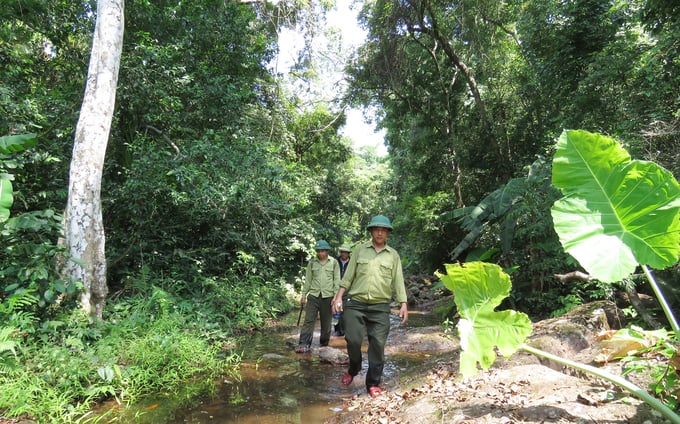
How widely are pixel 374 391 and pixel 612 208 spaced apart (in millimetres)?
3171

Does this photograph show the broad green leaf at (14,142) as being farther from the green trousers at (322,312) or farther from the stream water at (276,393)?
the green trousers at (322,312)


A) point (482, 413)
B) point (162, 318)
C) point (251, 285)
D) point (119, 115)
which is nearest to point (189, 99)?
point (119, 115)

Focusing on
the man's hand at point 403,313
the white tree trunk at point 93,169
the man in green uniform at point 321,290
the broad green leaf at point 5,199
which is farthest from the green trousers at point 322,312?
the broad green leaf at point 5,199

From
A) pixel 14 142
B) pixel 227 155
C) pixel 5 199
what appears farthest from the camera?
pixel 227 155

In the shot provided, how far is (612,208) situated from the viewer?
95.7 inches

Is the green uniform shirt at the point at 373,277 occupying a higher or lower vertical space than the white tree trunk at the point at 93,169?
lower

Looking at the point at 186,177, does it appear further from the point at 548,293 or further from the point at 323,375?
the point at 548,293

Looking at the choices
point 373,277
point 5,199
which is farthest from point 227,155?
point 373,277

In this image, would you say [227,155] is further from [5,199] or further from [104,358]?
[104,358]

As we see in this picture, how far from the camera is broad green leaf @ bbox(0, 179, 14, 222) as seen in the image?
4344 millimetres

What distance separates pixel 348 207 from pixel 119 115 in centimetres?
1126

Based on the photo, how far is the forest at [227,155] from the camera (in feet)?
16.7

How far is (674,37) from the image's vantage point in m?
5.91

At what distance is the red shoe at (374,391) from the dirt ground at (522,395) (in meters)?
0.08
